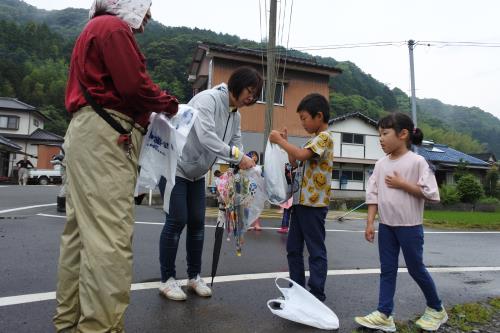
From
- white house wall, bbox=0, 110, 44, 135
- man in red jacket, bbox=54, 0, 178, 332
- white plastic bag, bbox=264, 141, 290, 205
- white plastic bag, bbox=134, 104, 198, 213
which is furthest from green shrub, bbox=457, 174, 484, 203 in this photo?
white house wall, bbox=0, 110, 44, 135

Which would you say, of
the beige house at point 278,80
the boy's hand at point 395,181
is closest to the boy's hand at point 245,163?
the boy's hand at point 395,181

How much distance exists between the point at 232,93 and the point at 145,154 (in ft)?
3.45

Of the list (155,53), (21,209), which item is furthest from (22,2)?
(21,209)

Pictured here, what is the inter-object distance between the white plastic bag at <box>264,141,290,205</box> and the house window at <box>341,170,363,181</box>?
97.8 ft

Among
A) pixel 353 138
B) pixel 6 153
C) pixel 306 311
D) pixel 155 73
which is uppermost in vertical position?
pixel 155 73

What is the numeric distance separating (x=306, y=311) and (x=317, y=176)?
1.07 metres

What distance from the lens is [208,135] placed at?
3.12 metres

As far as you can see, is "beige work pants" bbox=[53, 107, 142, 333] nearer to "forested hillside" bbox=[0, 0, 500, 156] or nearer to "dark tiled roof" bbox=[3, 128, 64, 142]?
"forested hillside" bbox=[0, 0, 500, 156]

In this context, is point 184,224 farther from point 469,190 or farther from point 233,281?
point 469,190

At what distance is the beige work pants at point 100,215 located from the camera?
2006 millimetres

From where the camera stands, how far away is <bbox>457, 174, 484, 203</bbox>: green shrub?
24.0 m

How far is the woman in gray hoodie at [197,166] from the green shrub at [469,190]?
24.4 metres

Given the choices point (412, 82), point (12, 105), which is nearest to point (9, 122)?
point (12, 105)

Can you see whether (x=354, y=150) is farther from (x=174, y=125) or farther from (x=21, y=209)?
(x=174, y=125)
